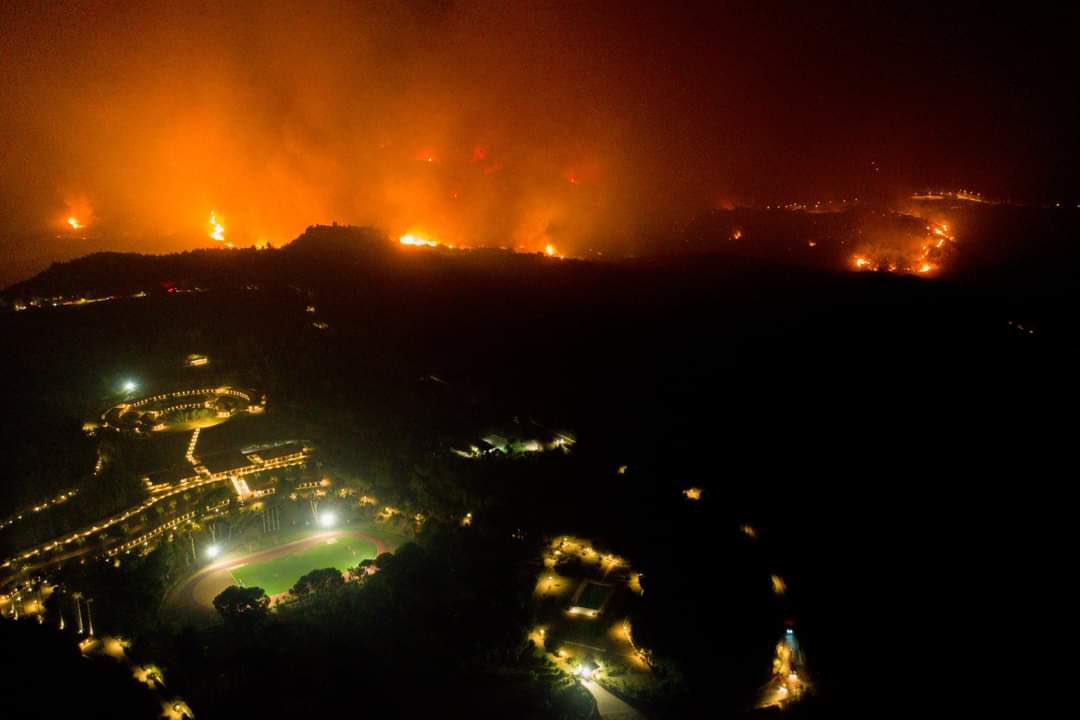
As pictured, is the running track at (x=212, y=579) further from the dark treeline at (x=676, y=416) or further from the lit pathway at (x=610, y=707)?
the lit pathway at (x=610, y=707)

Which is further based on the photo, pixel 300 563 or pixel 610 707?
pixel 300 563

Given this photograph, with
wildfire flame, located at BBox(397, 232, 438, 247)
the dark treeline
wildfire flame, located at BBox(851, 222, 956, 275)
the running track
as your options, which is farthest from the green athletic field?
wildfire flame, located at BBox(851, 222, 956, 275)

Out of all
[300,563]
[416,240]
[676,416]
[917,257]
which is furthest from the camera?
[416,240]

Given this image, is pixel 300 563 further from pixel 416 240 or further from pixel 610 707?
pixel 416 240

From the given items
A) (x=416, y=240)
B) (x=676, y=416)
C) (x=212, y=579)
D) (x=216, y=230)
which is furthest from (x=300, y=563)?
(x=216, y=230)

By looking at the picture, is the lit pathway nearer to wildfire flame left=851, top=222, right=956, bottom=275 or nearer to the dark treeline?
the dark treeline

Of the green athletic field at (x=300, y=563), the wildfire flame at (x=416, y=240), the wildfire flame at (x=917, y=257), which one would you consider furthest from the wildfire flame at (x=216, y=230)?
the wildfire flame at (x=917, y=257)
